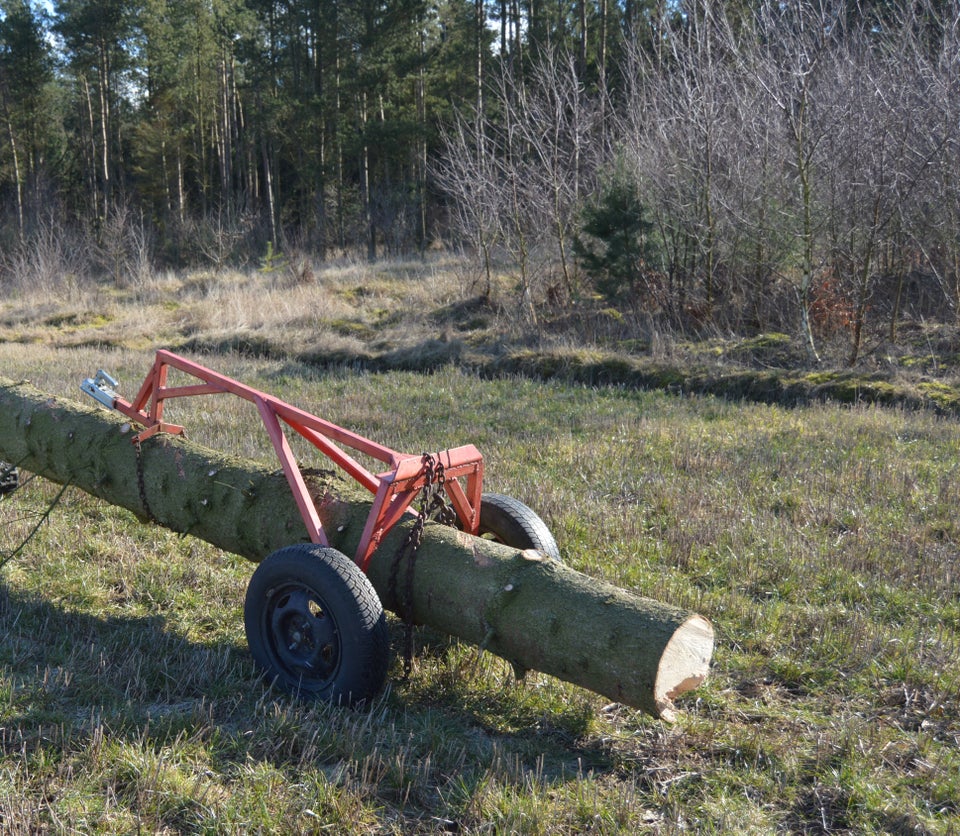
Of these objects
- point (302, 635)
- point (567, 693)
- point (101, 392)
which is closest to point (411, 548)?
point (302, 635)

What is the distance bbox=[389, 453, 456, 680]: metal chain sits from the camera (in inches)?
171

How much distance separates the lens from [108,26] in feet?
120

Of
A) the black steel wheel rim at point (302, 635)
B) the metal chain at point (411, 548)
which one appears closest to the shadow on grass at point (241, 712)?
the black steel wheel rim at point (302, 635)

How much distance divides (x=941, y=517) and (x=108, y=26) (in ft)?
125

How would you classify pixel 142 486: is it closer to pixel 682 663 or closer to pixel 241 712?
pixel 241 712

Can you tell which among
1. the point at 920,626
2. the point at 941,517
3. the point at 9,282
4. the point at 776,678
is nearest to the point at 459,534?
the point at 776,678

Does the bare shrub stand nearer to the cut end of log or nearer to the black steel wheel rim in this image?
the black steel wheel rim

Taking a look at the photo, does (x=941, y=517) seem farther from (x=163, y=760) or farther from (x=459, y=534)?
(x=163, y=760)

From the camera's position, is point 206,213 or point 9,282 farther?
point 206,213

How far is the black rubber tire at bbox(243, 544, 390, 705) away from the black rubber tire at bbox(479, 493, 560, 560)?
3.61 feet

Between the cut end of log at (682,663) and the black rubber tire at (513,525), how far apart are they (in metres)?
1.21

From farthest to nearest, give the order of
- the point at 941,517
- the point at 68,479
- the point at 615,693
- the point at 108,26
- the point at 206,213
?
the point at 206,213, the point at 108,26, the point at 941,517, the point at 68,479, the point at 615,693

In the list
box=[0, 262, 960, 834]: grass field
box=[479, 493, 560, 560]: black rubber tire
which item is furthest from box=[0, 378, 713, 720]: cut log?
box=[479, 493, 560, 560]: black rubber tire

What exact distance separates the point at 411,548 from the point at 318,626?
555 mm
